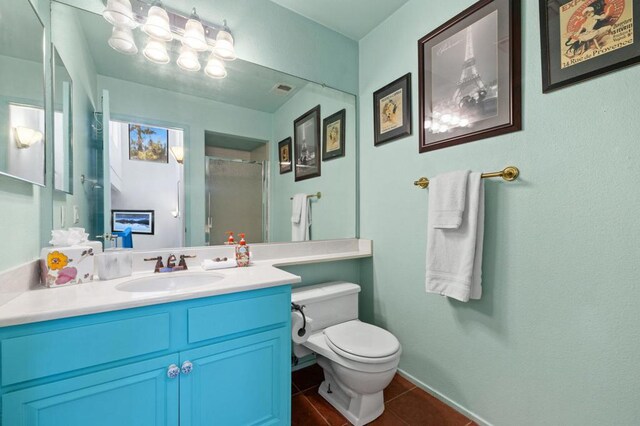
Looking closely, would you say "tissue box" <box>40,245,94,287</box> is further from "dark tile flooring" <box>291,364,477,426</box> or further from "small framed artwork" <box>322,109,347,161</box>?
"small framed artwork" <box>322,109,347,161</box>

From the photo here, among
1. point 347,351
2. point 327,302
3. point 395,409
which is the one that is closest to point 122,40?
point 327,302

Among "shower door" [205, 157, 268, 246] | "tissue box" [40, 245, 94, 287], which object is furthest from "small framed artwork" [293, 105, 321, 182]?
"tissue box" [40, 245, 94, 287]

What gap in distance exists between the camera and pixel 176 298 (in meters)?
0.96

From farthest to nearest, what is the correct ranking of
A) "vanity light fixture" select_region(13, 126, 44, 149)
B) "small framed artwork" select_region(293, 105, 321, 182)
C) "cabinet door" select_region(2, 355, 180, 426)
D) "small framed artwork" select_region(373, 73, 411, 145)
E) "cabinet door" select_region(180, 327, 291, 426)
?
"small framed artwork" select_region(293, 105, 321, 182), "small framed artwork" select_region(373, 73, 411, 145), "cabinet door" select_region(180, 327, 291, 426), "vanity light fixture" select_region(13, 126, 44, 149), "cabinet door" select_region(2, 355, 180, 426)

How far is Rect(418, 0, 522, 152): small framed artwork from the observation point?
1.24m

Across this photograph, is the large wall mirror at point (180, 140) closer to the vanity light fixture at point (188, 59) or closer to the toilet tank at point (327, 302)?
the vanity light fixture at point (188, 59)

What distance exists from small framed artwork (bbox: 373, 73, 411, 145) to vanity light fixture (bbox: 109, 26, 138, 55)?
153cm

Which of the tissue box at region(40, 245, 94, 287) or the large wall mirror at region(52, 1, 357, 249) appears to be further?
the large wall mirror at region(52, 1, 357, 249)

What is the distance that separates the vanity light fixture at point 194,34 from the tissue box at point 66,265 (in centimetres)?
116

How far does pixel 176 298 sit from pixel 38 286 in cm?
A: 59

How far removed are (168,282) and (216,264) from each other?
0.78 ft

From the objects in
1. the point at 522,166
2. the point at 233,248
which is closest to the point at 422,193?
the point at 522,166

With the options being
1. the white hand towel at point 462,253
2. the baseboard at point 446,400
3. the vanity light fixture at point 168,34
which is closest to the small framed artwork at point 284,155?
the vanity light fixture at point 168,34

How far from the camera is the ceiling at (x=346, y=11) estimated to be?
176 cm
